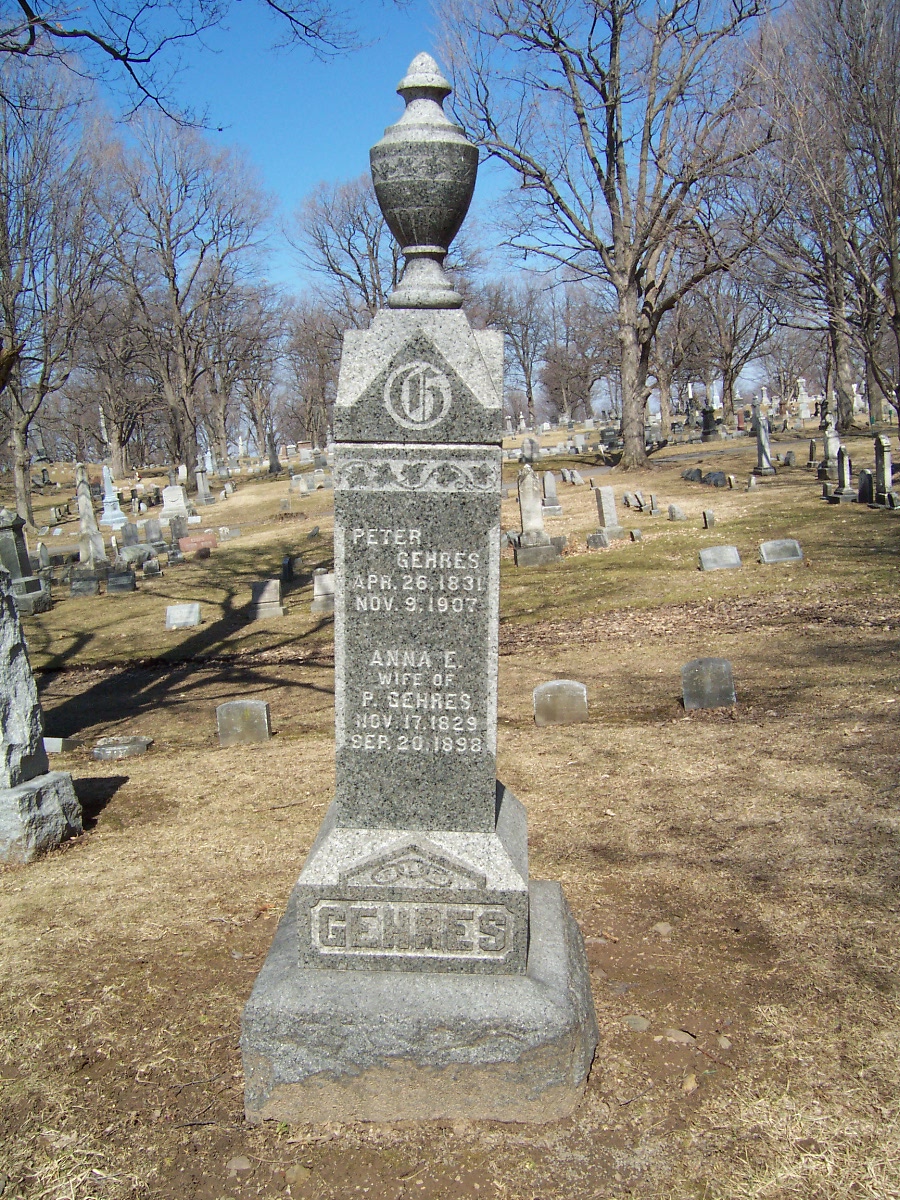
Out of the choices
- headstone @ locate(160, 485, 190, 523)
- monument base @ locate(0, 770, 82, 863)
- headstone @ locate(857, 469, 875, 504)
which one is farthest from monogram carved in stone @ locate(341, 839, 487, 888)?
headstone @ locate(160, 485, 190, 523)

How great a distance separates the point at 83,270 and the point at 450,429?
86.2 ft

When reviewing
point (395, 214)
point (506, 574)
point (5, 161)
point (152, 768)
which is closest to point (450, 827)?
point (395, 214)

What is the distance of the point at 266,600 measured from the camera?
1487 cm

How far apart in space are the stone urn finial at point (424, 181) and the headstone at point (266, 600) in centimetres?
1161

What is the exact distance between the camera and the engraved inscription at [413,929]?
3.33 meters

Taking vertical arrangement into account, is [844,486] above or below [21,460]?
below

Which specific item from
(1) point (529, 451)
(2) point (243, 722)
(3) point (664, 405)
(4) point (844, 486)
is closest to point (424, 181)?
(2) point (243, 722)

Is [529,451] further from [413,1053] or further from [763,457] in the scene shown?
[413,1053]

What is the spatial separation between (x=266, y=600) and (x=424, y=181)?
11.9 meters

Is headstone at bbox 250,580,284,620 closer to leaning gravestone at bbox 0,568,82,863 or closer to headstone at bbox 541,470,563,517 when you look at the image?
headstone at bbox 541,470,563,517

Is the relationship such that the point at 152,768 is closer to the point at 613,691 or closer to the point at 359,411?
the point at 613,691

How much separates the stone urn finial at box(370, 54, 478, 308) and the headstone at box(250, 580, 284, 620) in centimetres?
1161

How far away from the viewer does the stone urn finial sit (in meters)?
3.40

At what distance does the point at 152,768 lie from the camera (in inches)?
297
